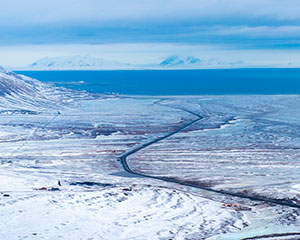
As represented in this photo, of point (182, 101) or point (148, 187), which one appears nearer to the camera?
point (148, 187)

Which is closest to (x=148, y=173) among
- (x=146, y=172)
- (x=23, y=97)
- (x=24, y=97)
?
(x=146, y=172)

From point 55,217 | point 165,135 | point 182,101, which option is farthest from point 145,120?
point 55,217

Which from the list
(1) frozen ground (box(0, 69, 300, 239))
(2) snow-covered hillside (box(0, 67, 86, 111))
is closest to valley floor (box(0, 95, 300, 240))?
(1) frozen ground (box(0, 69, 300, 239))

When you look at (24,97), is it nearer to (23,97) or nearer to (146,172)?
(23,97)

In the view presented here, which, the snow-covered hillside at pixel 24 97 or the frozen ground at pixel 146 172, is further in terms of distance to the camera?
the snow-covered hillside at pixel 24 97

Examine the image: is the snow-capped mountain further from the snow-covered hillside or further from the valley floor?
the valley floor

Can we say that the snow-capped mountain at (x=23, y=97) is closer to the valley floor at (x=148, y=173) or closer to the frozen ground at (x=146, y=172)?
the frozen ground at (x=146, y=172)

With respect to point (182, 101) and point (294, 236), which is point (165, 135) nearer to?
point (294, 236)

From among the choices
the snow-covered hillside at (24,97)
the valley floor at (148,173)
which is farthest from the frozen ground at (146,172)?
the snow-covered hillside at (24,97)
